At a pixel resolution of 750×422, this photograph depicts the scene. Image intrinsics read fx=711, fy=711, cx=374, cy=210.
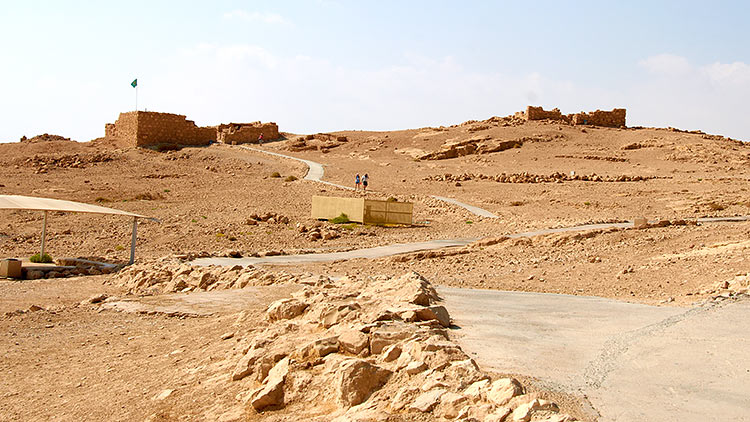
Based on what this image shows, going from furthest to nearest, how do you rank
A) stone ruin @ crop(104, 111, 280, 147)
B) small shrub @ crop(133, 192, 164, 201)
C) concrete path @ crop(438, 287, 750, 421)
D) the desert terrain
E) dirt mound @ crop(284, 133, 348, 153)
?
dirt mound @ crop(284, 133, 348, 153)
stone ruin @ crop(104, 111, 280, 147)
small shrub @ crop(133, 192, 164, 201)
the desert terrain
concrete path @ crop(438, 287, 750, 421)

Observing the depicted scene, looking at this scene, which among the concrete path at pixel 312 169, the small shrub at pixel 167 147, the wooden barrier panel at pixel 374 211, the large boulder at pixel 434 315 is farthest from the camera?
the small shrub at pixel 167 147

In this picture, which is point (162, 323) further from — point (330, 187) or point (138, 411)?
point (330, 187)

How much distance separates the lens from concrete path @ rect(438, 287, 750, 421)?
567cm

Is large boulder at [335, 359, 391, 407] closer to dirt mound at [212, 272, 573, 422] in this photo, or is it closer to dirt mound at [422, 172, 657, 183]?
dirt mound at [212, 272, 573, 422]

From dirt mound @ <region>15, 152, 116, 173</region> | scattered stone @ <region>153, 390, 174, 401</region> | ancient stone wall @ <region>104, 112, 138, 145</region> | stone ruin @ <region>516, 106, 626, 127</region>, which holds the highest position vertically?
stone ruin @ <region>516, 106, 626, 127</region>

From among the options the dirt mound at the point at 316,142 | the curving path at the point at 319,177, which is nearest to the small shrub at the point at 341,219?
the curving path at the point at 319,177

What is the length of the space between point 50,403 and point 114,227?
20721 millimetres

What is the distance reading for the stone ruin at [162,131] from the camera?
5434 centimetres

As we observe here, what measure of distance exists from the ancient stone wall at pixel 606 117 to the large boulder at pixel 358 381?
2437 inches

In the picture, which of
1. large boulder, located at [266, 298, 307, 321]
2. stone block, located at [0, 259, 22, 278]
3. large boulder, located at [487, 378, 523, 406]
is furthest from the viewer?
stone block, located at [0, 259, 22, 278]

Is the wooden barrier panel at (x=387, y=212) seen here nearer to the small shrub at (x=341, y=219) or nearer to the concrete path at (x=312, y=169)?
the small shrub at (x=341, y=219)

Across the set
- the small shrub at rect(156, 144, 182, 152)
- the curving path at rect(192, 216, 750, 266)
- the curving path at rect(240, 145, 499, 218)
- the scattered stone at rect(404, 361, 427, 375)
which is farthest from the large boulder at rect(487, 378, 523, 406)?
the small shrub at rect(156, 144, 182, 152)

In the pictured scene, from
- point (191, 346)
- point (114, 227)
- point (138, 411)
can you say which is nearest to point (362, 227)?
point (114, 227)

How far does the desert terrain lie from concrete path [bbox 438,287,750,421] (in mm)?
403
